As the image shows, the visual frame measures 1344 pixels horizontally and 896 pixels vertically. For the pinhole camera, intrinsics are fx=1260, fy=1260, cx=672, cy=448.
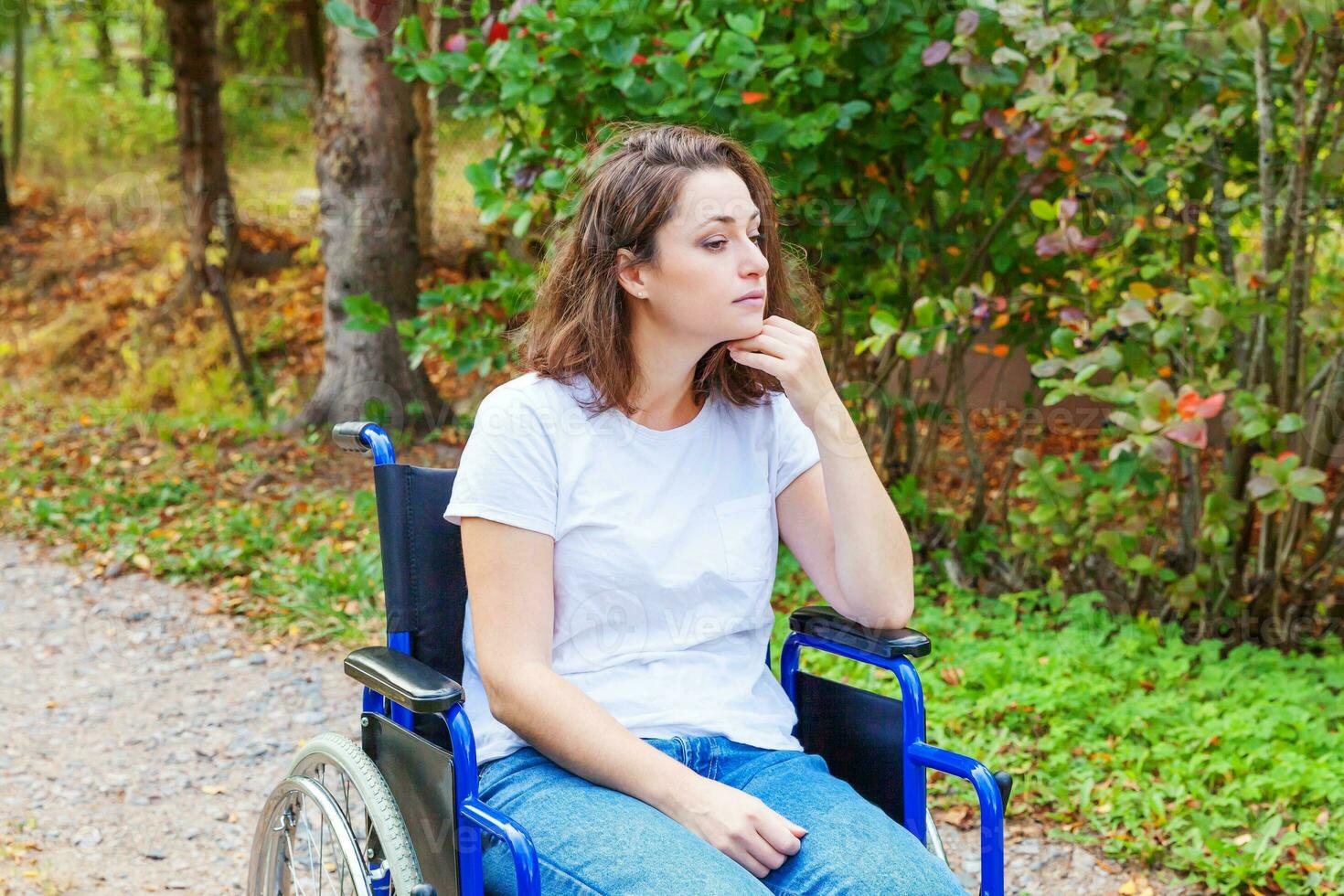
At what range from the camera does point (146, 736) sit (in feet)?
11.9

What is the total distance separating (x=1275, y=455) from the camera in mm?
3477

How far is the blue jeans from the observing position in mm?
1507

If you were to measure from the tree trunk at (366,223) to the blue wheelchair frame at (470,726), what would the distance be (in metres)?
3.94

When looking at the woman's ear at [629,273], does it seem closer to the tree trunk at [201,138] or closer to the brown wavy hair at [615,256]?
the brown wavy hair at [615,256]

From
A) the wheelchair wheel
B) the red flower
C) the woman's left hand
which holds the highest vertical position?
the woman's left hand

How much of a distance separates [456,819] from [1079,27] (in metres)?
2.71

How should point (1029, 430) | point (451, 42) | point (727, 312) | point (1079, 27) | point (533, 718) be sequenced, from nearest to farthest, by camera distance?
point (533, 718)
point (727, 312)
point (1079, 27)
point (451, 42)
point (1029, 430)

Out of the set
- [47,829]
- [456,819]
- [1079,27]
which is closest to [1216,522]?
[1079,27]

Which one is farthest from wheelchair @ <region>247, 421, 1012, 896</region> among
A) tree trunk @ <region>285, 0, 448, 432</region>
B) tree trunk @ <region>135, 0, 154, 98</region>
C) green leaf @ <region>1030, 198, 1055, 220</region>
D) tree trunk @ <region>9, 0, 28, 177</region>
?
tree trunk @ <region>9, 0, 28, 177</region>

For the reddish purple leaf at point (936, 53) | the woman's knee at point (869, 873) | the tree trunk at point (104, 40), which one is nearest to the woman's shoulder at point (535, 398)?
the woman's knee at point (869, 873)

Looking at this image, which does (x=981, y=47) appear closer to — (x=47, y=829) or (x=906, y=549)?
(x=906, y=549)

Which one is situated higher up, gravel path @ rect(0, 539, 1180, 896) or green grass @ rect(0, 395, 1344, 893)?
green grass @ rect(0, 395, 1344, 893)

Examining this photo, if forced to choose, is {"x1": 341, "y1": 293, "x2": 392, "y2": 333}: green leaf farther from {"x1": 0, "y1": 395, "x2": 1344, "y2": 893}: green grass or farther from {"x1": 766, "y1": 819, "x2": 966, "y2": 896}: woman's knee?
{"x1": 766, "y1": 819, "x2": 966, "y2": 896}: woman's knee

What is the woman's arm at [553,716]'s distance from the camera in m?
1.59
